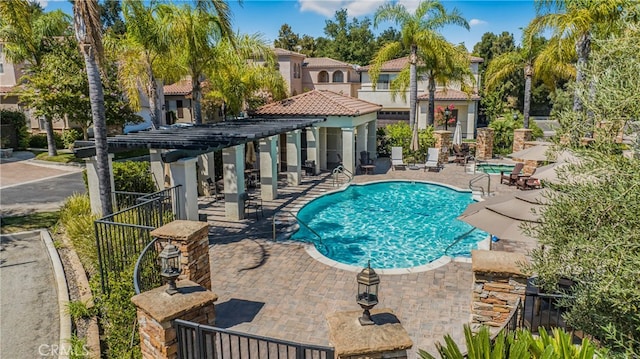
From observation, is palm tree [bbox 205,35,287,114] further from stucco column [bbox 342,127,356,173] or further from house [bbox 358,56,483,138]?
house [bbox 358,56,483,138]

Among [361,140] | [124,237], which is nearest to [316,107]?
[361,140]

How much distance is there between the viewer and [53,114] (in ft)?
88.6

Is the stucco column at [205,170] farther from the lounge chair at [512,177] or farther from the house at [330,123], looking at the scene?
the lounge chair at [512,177]

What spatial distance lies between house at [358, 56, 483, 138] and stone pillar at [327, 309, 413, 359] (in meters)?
36.5

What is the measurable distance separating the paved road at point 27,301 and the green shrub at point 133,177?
3.33 meters

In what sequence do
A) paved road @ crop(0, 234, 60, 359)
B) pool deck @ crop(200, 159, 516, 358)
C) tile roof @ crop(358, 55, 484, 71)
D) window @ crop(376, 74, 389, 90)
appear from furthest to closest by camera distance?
window @ crop(376, 74, 389, 90)
tile roof @ crop(358, 55, 484, 71)
paved road @ crop(0, 234, 60, 359)
pool deck @ crop(200, 159, 516, 358)

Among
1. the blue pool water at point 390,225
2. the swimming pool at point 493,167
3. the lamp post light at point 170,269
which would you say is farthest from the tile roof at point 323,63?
the lamp post light at point 170,269

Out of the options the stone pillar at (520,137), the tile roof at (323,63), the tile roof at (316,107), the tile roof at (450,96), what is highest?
the tile roof at (323,63)

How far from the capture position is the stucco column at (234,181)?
15.7 metres

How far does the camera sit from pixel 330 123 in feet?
77.6

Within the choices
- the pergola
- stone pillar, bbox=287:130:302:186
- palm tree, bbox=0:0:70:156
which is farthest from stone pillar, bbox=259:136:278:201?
palm tree, bbox=0:0:70:156

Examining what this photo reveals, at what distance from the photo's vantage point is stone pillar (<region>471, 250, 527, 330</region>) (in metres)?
7.29

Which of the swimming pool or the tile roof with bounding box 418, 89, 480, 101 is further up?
the tile roof with bounding box 418, 89, 480, 101

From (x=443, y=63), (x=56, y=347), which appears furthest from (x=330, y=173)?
(x=56, y=347)
